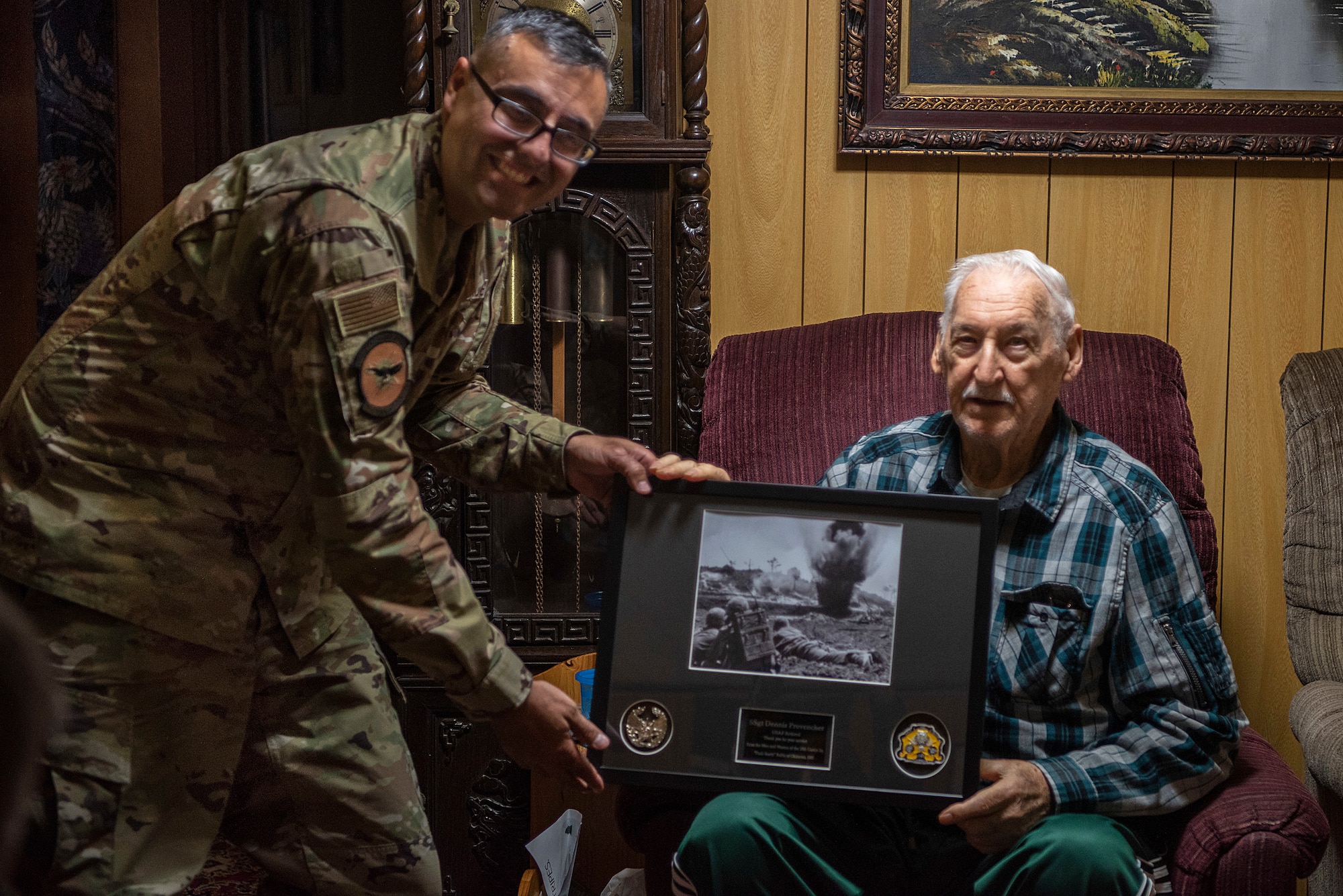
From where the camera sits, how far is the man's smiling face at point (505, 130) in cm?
121

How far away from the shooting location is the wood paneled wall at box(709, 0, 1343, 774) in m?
2.38

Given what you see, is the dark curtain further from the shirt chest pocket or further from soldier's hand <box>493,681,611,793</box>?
the shirt chest pocket

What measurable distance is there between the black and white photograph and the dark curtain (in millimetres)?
1448

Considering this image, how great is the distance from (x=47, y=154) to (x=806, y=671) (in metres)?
1.71

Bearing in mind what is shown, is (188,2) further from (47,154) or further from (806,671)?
(806,671)

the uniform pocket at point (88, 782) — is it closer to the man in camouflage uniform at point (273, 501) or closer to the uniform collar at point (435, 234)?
the man in camouflage uniform at point (273, 501)

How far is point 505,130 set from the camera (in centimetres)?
121

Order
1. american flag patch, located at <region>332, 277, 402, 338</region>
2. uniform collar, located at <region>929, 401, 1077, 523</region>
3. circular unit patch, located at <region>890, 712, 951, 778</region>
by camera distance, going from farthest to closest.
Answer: uniform collar, located at <region>929, 401, 1077, 523</region> → circular unit patch, located at <region>890, 712, 951, 778</region> → american flag patch, located at <region>332, 277, 402, 338</region>

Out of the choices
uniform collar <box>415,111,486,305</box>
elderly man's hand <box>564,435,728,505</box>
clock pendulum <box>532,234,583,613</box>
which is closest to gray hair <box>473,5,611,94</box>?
uniform collar <box>415,111,486,305</box>

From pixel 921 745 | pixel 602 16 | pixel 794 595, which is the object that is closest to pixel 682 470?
pixel 794 595

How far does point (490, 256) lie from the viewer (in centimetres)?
147

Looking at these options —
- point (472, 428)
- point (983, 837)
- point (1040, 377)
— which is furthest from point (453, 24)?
point (983, 837)

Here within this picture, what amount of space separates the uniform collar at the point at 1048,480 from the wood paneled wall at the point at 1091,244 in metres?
0.75

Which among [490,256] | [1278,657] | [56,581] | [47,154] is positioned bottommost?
[1278,657]
